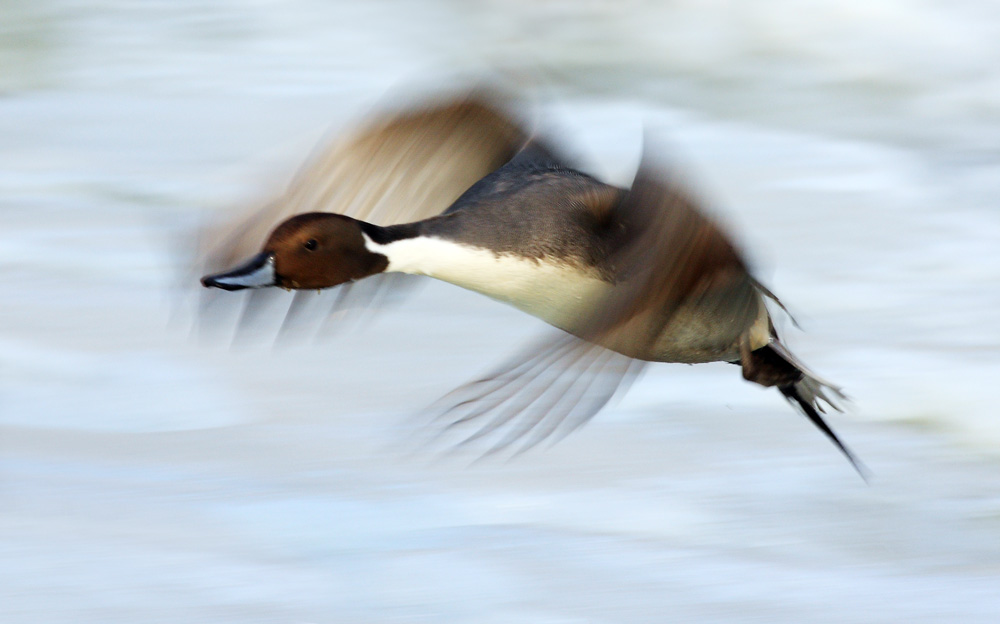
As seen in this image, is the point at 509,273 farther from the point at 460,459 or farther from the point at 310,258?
the point at 460,459

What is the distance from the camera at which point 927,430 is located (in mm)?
4445

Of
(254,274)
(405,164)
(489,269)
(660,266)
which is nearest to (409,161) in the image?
(405,164)

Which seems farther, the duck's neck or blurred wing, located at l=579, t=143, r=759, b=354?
the duck's neck

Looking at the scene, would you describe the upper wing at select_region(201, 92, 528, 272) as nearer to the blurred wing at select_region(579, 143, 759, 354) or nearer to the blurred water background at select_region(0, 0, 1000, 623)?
the blurred water background at select_region(0, 0, 1000, 623)

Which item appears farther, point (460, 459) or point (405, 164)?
A: point (460, 459)

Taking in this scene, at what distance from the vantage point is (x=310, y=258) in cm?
283

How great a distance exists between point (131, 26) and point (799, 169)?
5739 mm

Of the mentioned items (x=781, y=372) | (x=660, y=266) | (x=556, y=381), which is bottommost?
(x=556, y=381)

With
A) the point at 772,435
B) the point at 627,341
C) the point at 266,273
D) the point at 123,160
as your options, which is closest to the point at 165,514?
the point at 266,273

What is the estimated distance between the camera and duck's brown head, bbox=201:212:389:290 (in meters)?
2.78

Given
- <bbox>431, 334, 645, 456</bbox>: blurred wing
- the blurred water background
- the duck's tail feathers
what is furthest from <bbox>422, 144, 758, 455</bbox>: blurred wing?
the duck's tail feathers

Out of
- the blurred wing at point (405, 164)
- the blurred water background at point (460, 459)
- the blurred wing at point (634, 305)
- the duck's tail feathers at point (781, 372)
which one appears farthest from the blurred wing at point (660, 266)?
the blurred wing at point (405, 164)

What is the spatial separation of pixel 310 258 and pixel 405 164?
0.60 meters

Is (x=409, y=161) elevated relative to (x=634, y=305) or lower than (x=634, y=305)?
elevated
